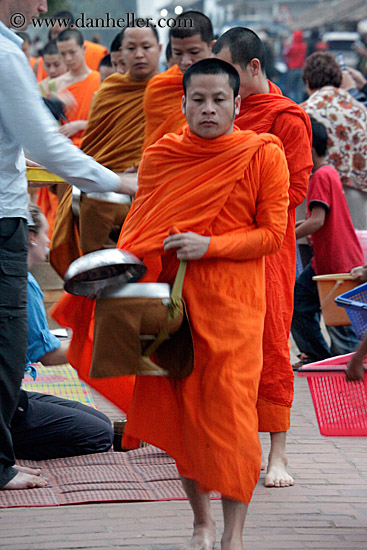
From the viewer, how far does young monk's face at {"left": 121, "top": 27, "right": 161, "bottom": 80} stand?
561cm

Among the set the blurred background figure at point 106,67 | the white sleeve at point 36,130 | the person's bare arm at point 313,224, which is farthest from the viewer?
the blurred background figure at point 106,67

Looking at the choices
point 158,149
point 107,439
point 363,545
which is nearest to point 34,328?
point 107,439

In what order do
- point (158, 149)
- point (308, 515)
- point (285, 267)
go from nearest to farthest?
1. point (158, 149)
2. point (308, 515)
3. point (285, 267)

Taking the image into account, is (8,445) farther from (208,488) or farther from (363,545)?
(363,545)

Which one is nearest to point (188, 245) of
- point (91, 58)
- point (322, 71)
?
point (322, 71)

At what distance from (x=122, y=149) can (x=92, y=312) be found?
2.17m

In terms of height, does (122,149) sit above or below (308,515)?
above

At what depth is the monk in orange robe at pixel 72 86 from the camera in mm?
8922

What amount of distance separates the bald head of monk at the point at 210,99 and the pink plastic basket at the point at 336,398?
3.26ft

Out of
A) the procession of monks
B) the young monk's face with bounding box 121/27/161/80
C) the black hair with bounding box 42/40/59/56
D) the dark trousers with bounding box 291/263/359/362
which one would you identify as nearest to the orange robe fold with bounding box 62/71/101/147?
the black hair with bounding box 42/40/59/56

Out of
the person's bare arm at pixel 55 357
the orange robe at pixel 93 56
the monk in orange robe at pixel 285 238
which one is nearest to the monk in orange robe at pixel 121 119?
the person's bare arm at pixel 55 357

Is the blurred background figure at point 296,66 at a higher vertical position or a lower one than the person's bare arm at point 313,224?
lower

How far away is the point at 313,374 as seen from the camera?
3713 millimetres

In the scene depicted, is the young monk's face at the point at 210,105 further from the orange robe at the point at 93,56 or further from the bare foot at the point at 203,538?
the orange robe at the point at 93,56
